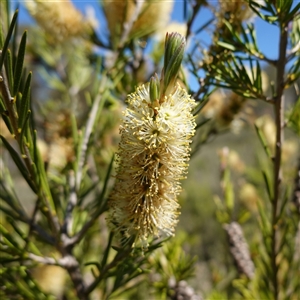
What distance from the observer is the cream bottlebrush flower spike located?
301mm

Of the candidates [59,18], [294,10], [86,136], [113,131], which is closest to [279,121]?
[294,10]

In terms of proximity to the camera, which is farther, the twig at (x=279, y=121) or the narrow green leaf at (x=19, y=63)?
the twig at (x=279, y=121)

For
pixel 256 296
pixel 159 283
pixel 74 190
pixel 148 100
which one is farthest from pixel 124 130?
pixel 256 296

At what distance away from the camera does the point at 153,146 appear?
0.30m

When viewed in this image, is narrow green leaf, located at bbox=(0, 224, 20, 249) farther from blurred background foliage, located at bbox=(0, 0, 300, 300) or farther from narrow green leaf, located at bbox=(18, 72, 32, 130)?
narrow green leaf, located at bbox=(18, 72, 32, 130)

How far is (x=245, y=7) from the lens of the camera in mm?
423

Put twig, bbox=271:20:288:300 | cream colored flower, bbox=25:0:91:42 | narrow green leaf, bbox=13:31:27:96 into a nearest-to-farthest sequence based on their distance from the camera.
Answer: narrow green leaf, bbox=13:31:27:96 < twig, bbox=271:20:288:300 < cream colored flower, bbox=25:0:91:42

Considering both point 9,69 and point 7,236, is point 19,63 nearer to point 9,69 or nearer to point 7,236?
point 9,69

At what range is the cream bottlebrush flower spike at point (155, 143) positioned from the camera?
301 millimetres

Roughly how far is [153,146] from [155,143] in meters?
0.01

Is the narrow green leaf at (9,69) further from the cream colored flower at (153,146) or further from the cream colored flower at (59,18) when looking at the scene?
the cream colored flower at (59,18)

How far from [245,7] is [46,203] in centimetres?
33

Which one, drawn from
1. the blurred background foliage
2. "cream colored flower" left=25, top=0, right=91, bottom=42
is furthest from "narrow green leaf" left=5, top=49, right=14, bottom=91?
"cream colored flower" left=25, top=0, right=91, bottom=42

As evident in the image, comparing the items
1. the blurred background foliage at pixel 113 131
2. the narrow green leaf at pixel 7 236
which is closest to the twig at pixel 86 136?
the blurred background foliage at pixel 113 131
